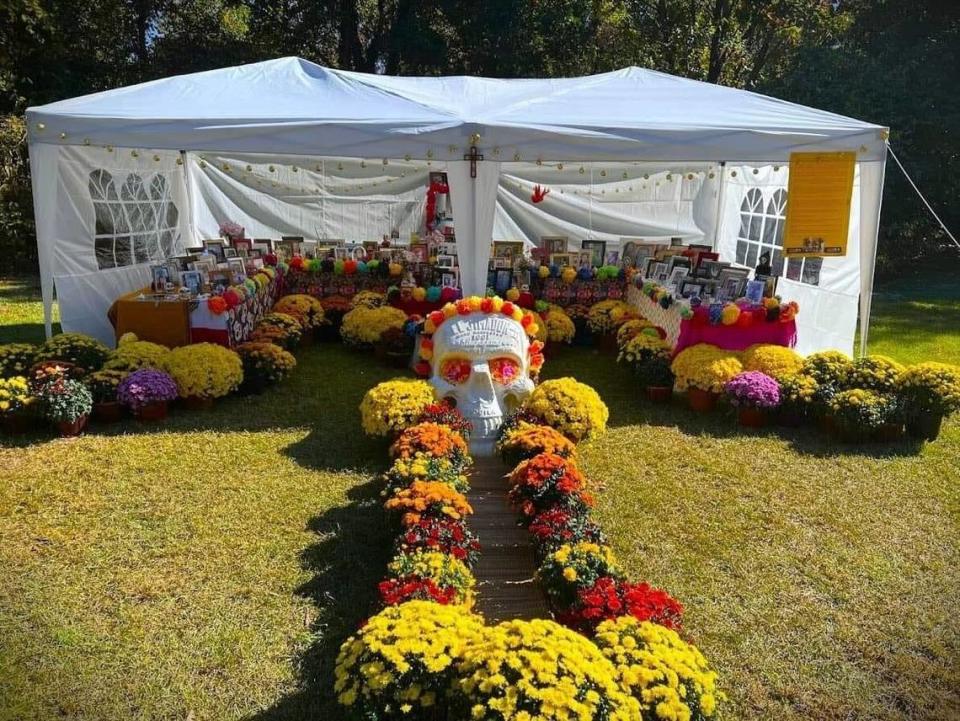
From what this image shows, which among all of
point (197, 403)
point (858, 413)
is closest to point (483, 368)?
point (197, 403)

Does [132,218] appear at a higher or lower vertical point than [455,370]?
higher

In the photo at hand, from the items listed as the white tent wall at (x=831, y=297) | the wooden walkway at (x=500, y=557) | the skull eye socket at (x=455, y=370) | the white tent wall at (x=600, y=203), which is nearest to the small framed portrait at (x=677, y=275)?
the white tent wall at (x=831, y=297)

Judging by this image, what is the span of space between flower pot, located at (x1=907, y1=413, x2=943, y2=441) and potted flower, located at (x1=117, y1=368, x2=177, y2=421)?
5.60 metres

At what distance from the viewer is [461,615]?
9.30 feet

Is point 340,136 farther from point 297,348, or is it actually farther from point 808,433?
point 808,433

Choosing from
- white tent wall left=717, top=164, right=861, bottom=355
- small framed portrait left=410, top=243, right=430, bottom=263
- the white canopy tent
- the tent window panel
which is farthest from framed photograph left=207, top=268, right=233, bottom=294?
white tent wall left=717, top=164, right=861, bottom=355

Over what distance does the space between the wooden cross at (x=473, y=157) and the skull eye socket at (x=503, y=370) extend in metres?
1.78

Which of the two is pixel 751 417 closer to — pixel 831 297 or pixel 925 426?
pixel 925 426

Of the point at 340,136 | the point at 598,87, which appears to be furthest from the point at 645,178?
the point at 340,136

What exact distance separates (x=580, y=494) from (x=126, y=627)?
2223 millimetres

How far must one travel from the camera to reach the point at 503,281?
847cm

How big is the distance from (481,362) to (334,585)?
2.09 m

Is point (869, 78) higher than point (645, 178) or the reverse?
higher

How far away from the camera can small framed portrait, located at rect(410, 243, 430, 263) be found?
32.1 ft
